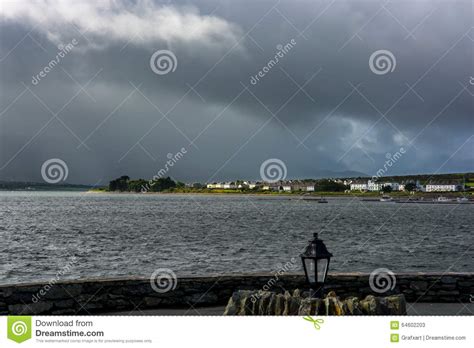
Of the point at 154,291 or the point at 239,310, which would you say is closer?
the point at 239,310

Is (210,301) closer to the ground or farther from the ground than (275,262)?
closer to the ground

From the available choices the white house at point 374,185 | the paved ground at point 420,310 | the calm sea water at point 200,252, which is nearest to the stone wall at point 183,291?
the paved ground at point 420,310

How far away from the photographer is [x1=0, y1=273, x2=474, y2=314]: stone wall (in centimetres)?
966

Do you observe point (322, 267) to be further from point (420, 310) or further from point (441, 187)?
point (441, 187)

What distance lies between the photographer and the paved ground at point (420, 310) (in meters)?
9.98

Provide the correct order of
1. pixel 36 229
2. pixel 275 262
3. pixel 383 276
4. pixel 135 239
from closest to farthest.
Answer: pixel 383 276, pixel 275 262, pixel 135 239, pixel 36 229

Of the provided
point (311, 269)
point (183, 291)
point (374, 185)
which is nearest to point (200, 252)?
A: point (183, 291)

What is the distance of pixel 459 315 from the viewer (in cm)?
1002

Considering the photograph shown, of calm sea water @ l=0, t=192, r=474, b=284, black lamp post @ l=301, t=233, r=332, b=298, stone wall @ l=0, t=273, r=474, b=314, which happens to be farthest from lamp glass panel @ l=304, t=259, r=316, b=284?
calm sea water @ l=0, t=192, r=474, b=284

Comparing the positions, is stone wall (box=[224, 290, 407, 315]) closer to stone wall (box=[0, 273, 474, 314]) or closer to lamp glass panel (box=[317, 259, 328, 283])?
lamp glass panel (box=[317, 259, 328, 283])
